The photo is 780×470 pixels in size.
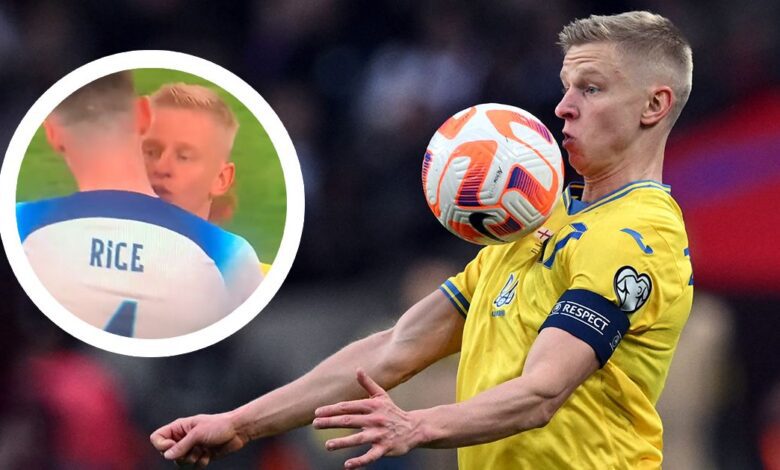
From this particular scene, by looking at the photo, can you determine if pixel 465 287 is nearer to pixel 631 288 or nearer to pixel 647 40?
pixel 631 288

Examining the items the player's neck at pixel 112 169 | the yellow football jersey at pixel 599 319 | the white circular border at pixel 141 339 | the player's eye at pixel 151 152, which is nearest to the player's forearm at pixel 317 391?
the yellow football jersey at pixel 599 319

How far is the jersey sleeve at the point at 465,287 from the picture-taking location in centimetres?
395

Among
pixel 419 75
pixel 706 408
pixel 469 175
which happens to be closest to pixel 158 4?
pixel 419 75

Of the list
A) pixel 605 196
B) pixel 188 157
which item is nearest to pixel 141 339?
pixel 188 157

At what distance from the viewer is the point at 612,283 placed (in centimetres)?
333

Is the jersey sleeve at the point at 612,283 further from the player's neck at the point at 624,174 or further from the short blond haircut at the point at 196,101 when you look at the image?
the short blond haircut at the point at 196,101

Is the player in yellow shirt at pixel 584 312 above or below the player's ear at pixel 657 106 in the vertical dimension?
below

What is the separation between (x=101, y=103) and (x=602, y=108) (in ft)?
9.45

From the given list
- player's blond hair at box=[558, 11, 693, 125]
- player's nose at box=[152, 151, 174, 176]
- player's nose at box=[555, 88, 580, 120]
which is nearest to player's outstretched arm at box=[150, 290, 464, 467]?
player's nose at box=[555, 88, 580, 120]

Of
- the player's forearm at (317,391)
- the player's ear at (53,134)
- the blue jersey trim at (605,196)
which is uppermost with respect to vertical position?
the player's ear at (53,134)

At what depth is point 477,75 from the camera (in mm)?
7234

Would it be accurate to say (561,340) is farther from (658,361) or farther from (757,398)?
(757,398)

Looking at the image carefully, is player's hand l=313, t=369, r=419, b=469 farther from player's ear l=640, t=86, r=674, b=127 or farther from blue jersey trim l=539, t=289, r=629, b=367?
player's ear l=640, t=86, r=674, b=127

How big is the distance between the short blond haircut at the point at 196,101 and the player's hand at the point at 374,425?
281 centimetres
